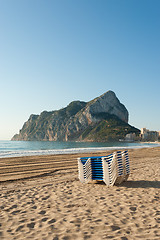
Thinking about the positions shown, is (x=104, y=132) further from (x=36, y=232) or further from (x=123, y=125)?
(x=36, y=232)

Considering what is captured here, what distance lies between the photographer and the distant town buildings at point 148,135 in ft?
531

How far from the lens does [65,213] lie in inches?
186

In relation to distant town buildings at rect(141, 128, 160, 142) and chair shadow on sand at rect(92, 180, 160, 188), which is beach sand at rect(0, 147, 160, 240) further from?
distant town buildings at rect(141, 128, 160, 142)

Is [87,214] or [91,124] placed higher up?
[91,124]

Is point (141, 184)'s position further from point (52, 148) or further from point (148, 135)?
point (148, 135)

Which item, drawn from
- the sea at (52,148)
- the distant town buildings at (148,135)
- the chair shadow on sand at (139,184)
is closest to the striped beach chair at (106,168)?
the chair shadow on sand at (139,184)

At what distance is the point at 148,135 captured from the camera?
166 metres

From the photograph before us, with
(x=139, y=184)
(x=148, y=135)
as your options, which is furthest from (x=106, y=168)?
(x=148, y=135)

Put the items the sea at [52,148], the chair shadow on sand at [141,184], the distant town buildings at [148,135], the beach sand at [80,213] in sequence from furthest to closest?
1. the distant town buildings at [148,135]
2. the sea at [52,148]
3. the chair shadow on sand at [141,184]
4. the beach sand at [80,213]

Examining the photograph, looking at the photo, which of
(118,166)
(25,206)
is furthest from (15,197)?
(118,166)

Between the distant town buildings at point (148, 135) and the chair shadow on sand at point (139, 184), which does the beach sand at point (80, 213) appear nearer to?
the chair shadow on sand at point (139, 184)

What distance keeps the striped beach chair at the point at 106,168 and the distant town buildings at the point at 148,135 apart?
523 feet

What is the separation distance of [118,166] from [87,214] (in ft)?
11.2

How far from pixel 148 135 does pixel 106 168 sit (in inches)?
6706
